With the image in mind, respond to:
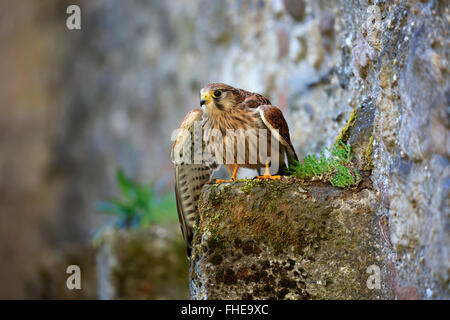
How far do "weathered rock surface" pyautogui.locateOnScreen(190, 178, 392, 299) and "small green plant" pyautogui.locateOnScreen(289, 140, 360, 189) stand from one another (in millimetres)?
71

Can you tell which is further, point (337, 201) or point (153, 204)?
point (153, 204)

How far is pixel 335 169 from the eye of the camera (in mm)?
2367

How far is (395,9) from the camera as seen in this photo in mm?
2043

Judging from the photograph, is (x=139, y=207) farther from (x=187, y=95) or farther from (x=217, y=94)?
(x=217, y=94)

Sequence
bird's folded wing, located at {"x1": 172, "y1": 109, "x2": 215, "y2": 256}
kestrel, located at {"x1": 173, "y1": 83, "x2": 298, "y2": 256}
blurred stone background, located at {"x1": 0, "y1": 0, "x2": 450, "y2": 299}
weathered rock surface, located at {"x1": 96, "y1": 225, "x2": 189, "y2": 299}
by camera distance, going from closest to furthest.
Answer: blurred stone background, located at {"x1": 0, "y1": 0, "x2": 450, "y2": 299} → kestrel, located at {"x1": 173, "y1": 83, "x2": 298, "y2": 256} → bird's folded wing, located at {"x1": 172, "y1": 109, "x2": 215, "y2": 256} → weathered rock surface, located at {"x1": 96, "y1": 225, "x2": 189, "y2": 299}

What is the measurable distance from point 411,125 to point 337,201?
527 mm

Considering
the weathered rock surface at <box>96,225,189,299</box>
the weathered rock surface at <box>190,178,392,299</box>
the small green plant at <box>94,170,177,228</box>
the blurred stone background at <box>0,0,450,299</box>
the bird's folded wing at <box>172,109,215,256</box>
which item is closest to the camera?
the blurred stone background at <box>0,0,450,299</box>

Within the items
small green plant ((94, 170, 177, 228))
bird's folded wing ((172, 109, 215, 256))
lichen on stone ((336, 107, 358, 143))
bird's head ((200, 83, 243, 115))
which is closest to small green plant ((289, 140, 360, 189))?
lichen on stone ((336, 107, 358, 143))

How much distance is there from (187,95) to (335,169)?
3538mm

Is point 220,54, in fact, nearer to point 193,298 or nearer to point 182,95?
point 182,95

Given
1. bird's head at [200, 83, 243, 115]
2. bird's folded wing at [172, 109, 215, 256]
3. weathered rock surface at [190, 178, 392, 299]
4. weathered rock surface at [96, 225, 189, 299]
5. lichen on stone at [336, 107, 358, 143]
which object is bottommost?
weathered rock surface at [96, 225, 189, 299]

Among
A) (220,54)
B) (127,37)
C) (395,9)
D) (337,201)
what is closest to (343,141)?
→ (337,201)

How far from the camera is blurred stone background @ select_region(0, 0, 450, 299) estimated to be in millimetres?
1715

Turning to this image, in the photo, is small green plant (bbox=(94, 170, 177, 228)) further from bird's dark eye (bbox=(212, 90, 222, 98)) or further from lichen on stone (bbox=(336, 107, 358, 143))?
lichen on stone (bbox=(336, 107, 358, 143))
